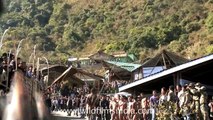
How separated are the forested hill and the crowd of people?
5479 centimetres

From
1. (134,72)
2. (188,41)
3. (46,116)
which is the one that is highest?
(188,41)

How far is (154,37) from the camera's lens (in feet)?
328

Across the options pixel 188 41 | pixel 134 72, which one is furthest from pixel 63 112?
pixel 188 41

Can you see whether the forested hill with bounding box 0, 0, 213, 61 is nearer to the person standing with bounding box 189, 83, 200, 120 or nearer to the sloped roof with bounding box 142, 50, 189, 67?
the sloped roof with bounding box 142, 50, 189, 67

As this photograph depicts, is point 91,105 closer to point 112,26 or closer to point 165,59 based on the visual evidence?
point 165,59

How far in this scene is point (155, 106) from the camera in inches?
736

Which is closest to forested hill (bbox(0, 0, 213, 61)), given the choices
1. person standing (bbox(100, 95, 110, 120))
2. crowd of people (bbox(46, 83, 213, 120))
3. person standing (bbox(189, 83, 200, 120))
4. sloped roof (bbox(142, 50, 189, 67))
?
sloped roof (bbox(142, 50, 189, 67))

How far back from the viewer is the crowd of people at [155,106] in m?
16.7

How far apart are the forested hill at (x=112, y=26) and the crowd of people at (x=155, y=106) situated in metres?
54.8

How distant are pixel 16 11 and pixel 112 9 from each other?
31.4 meters

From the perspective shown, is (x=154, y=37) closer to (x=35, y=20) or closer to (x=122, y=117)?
(x=35, y=20)

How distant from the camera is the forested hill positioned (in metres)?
97.8

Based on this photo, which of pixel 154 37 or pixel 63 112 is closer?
pixel 63 112

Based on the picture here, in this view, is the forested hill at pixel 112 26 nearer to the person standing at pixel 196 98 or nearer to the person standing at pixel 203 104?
the person standing at pixel 196 98
